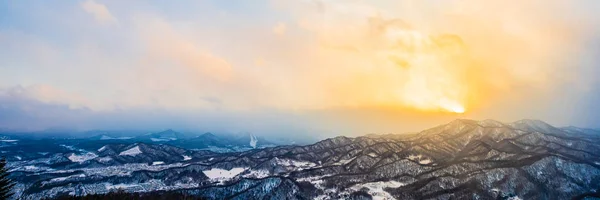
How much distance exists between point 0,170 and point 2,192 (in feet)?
49.5

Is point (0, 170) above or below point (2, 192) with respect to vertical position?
above

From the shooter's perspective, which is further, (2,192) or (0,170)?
(2,192)

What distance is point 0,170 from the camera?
106 m

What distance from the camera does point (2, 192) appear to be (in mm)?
115062
